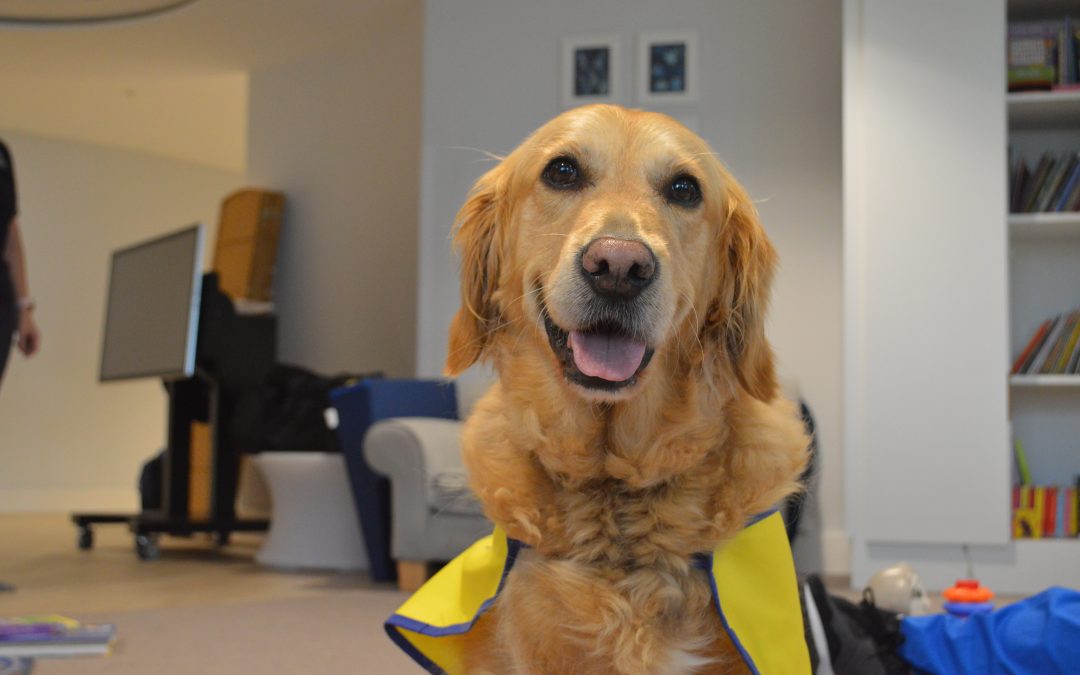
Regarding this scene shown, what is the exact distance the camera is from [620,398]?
1.32 m

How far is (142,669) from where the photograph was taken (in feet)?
7.95

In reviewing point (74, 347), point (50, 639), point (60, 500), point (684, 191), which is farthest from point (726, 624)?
point (74, 347)

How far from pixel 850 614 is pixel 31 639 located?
1696mm

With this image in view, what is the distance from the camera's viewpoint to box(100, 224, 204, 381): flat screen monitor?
4.71 m

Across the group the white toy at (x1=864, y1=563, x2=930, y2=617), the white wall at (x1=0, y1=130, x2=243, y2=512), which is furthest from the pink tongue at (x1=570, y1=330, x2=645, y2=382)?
the white wall at (x1=0, y1=130, x2=243, y2=512)

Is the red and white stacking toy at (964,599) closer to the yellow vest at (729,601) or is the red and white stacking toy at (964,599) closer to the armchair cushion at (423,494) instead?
the yellow vest at (729,601)

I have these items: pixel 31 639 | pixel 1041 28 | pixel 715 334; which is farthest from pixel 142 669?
pixel 1041 28

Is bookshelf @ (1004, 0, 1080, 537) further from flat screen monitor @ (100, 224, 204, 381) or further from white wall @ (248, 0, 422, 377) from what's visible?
flat screen monitor @ (100, 224, 204, 381)

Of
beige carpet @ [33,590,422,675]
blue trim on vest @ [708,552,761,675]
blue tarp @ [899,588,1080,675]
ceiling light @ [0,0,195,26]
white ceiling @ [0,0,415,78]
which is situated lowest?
beige carpet @ [33,590,422,675]

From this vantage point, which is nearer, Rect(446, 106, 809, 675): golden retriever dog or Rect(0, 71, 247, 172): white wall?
Rect(446, 106, 809, 675): golden retriever dog

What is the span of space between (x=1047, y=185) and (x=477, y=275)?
10.4 ft

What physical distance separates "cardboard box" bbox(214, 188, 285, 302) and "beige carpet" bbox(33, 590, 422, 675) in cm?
341

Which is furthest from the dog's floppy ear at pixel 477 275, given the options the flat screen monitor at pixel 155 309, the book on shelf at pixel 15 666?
the flat screen monitor at pixel 155 309

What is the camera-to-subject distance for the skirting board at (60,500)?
8.35 metres
